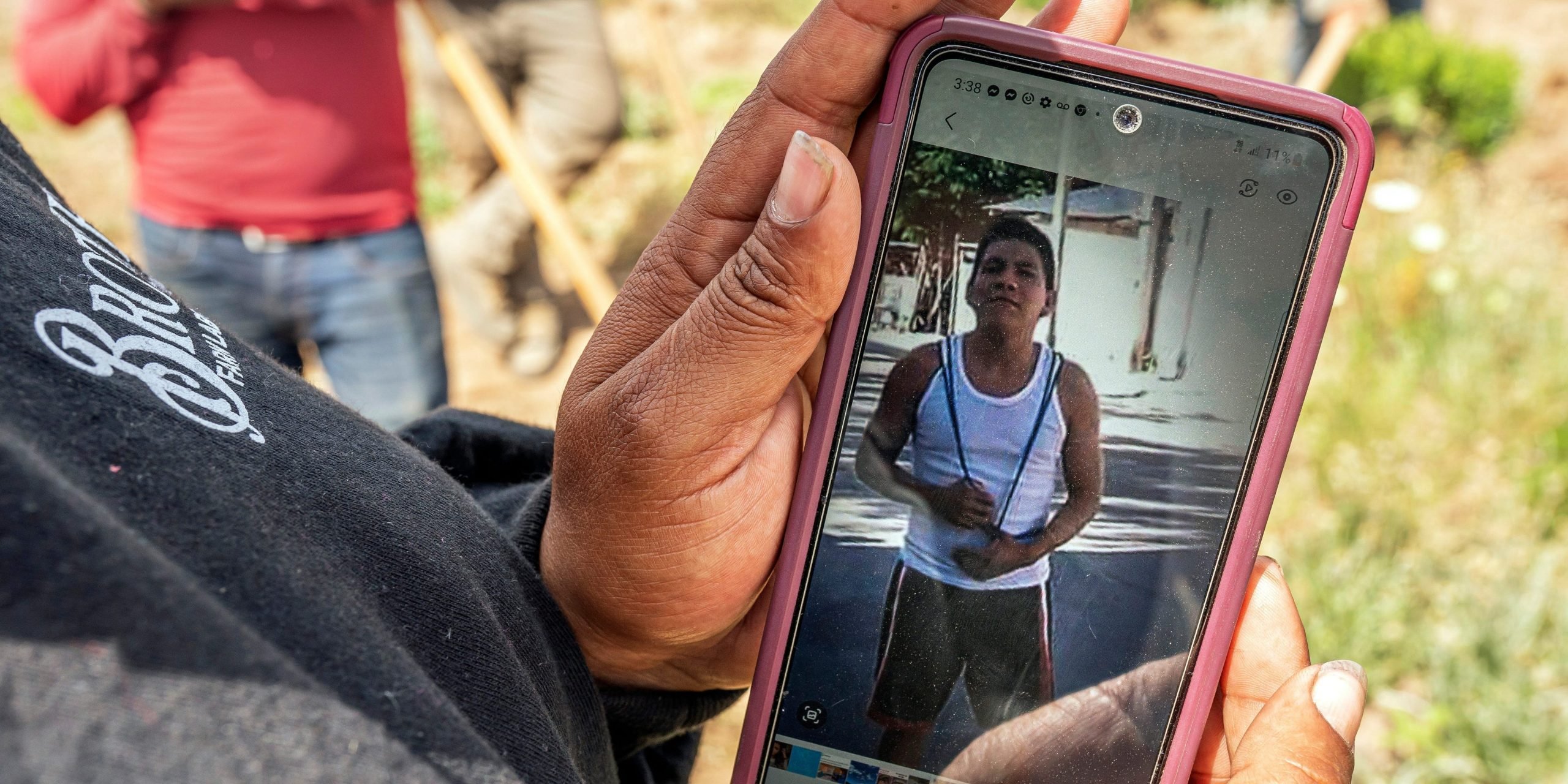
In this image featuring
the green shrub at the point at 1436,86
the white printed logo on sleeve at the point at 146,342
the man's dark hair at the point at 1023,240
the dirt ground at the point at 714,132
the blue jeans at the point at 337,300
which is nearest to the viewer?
the white printed logo on sleeve at the point at 146,342

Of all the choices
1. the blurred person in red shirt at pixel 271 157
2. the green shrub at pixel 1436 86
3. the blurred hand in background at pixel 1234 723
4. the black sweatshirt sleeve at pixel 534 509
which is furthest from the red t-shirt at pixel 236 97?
the green shrub at pixel 1436 86

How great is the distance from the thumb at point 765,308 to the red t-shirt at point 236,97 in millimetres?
1768

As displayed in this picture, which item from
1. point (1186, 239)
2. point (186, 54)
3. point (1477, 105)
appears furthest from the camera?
point (1477, 105)

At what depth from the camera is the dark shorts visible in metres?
1.08

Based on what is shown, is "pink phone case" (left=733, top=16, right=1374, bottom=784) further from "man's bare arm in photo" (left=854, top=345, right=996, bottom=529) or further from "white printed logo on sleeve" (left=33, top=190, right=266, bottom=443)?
"white printed logo on sleeve" (left=33, top=190, right=266, bottom=443)

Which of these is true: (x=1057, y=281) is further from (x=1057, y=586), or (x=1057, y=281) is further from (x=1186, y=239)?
(x=1057, y=586)

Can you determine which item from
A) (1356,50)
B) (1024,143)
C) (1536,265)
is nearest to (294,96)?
(1024,143)

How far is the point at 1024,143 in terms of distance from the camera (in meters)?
1.07

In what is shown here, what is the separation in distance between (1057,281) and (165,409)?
0.74 metres

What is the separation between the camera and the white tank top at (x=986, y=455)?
107 cm

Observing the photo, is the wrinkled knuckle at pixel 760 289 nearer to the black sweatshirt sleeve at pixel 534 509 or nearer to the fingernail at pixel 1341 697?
the black sweatshirt sleeve at pixel 534 509

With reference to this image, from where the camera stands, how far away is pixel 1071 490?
1.07 metres

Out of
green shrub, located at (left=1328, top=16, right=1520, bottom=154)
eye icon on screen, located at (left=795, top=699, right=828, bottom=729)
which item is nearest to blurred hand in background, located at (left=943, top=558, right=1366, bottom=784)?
eye icon on screen, located at (left=795, top=699, right=828, bottom=729)

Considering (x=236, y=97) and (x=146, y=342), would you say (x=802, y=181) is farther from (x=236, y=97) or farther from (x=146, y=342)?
(x=236, y=97)
